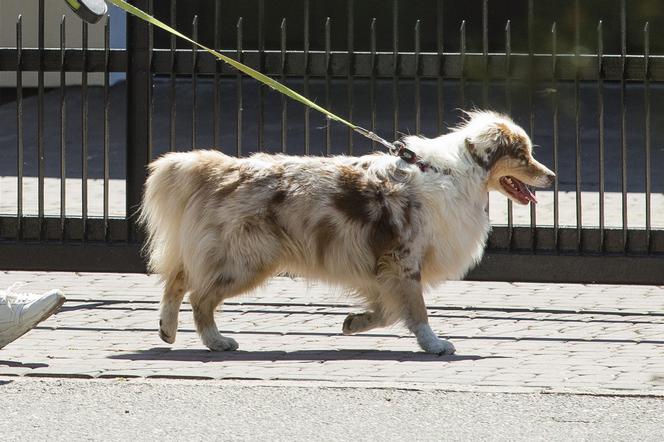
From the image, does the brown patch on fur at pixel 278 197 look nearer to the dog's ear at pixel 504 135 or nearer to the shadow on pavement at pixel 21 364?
the dog's ear at pixel 504 135

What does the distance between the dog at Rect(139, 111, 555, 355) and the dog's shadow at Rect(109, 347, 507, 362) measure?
0.09 metres

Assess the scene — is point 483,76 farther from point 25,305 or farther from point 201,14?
point 201,14

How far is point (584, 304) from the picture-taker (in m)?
8.91

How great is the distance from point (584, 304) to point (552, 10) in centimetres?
1091

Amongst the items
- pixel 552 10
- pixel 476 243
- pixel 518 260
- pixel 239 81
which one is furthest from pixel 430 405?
pixel 552 10

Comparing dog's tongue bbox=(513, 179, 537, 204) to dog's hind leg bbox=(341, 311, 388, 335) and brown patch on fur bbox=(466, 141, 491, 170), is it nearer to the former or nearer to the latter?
brown patch on fur bbox=(466, 141, 491, 170)

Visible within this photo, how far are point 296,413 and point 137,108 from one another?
13.3 feet

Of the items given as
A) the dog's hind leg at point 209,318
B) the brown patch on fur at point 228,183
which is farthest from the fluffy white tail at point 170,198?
the dog's hind leg at point 209,318

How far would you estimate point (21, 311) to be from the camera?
691 cm

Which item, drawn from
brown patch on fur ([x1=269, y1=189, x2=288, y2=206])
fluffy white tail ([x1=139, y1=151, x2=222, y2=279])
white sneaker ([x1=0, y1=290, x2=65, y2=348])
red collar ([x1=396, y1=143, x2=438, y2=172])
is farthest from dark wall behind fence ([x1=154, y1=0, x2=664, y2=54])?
white sneaker ([x1=0, y1=290, x2=65, y2=348])

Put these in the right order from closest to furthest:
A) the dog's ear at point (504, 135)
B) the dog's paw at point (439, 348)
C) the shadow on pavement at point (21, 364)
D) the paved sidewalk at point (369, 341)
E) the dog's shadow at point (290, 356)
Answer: the paved sidewalk at point (369, 341)
the shadow on pavement at point (21, 364)
the dog's shadow at point (290, 356)
the dog's paw at point (439, 348)
the dog's ear at point (504, 135)

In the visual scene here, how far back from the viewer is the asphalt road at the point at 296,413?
539cm

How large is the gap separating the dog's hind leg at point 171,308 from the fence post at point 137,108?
1866 mm

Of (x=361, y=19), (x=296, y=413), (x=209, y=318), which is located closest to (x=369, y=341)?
(x=209, y=318)
